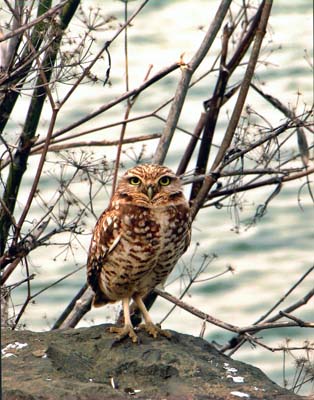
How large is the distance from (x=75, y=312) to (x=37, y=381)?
7.42 ft

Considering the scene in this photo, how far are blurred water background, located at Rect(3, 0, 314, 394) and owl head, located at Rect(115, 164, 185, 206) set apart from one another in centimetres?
406

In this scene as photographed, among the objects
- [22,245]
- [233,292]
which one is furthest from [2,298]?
[233,292]

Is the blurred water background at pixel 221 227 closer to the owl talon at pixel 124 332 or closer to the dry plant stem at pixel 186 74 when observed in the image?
the dry plant stem at pixel 186 74

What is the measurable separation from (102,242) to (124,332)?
2.18 feet

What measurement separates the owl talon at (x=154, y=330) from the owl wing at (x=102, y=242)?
0.44 metres

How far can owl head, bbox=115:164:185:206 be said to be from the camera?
681cm

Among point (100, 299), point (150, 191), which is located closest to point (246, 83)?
point (150, 191)

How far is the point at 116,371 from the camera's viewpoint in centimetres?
602

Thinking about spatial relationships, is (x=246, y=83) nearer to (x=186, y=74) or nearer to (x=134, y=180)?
(x=186, y=74)

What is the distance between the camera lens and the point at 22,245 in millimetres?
6980

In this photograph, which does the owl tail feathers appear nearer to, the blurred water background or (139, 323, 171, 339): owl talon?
(139, 323, 171, 339): owl talon

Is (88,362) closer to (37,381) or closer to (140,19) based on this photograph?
(37,381)

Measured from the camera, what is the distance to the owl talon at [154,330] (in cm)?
659

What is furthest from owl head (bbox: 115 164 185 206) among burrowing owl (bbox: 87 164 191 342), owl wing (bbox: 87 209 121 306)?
owl wing (bbox: 87 209 121 306)
